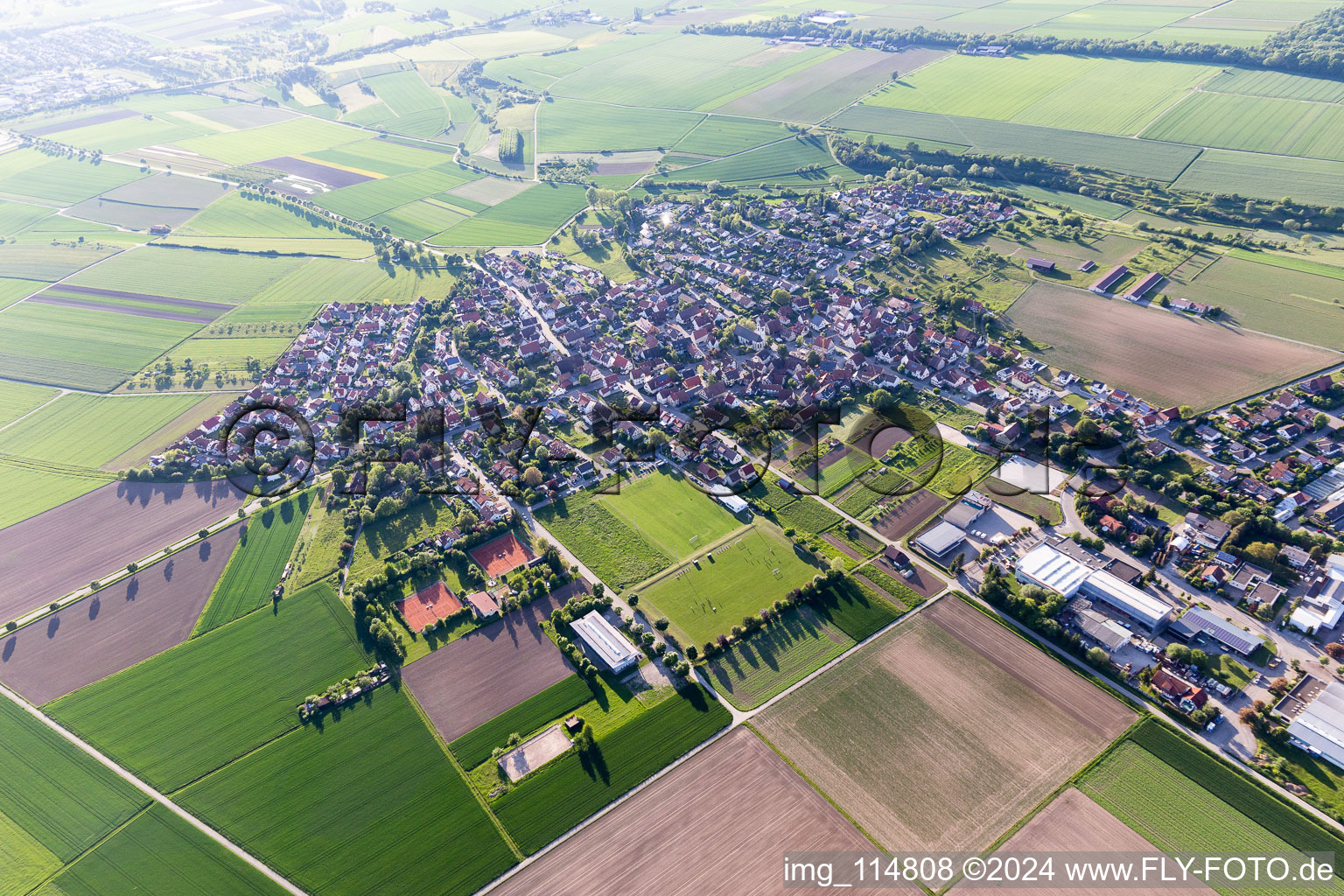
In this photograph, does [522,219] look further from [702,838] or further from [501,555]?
[702,838]

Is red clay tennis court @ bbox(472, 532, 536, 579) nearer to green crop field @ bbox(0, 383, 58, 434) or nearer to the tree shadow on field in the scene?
the tree shadow on field

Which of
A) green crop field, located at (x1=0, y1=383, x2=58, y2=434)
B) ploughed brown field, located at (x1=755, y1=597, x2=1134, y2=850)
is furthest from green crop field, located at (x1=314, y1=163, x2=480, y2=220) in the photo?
ploughed brown field, located at (x1=755, y1=597, x2=1134, y2=850)

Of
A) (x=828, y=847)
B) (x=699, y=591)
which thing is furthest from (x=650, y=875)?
(x=699, y=591)

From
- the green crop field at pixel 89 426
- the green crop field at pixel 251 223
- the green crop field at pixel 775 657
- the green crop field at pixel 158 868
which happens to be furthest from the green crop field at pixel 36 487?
the green crop field at pixel 775 657

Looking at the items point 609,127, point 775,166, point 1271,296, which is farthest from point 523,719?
point 609,127

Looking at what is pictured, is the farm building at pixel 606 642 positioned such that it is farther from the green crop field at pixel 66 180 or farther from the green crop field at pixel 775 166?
the green crop field at pixel 66 180

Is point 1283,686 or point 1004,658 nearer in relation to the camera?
point 1283,686

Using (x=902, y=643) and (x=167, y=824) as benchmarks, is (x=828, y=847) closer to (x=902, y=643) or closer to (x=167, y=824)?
(x=902, y=643)
